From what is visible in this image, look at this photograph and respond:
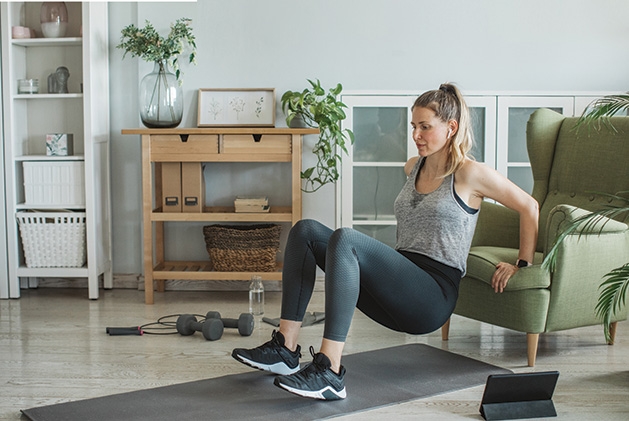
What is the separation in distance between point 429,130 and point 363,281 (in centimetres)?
59

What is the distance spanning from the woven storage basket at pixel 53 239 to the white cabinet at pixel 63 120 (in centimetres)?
3

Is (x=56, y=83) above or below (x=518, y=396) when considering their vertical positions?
above

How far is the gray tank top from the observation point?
9.02 feet

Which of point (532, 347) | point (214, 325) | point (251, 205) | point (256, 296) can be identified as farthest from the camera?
point (251, 205)

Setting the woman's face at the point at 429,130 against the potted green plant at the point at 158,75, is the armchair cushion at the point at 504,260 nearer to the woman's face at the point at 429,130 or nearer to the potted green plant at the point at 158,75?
the woman's face at the point at 429,130

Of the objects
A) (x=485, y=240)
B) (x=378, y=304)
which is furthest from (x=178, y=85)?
(x=378, y=304)

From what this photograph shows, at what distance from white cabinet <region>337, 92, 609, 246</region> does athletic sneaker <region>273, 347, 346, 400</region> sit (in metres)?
2.07

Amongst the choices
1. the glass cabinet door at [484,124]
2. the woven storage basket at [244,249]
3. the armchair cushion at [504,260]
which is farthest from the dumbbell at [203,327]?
the glass cabinet door at [484,124]

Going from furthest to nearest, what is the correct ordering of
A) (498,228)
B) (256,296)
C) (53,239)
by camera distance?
(53,239) → (256,296) → (498,228)

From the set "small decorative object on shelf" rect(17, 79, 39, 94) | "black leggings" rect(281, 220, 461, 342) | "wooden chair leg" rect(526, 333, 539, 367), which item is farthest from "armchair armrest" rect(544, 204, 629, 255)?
"small decorative object on shelf" rect(17, 79, 39, 94)

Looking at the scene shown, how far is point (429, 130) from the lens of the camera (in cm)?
277

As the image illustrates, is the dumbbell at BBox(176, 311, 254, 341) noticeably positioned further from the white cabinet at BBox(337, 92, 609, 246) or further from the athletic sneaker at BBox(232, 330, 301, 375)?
the white cabinet at BBox(337, 92, 609, 246)

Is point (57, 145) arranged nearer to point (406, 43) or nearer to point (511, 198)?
point (406, 43)

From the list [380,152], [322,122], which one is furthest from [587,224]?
[380,152]
